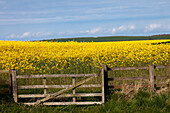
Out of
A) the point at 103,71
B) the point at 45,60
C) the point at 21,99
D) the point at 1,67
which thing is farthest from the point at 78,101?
the point at 1,67

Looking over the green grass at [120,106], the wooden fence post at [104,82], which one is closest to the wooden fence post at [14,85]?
the green grass at [120,106]

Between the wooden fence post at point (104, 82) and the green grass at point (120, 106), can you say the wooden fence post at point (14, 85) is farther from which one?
the wooden fence post at point (104, 82)

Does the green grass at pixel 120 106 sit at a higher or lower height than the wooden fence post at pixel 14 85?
lower

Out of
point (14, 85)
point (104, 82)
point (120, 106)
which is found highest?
point (104, 82)

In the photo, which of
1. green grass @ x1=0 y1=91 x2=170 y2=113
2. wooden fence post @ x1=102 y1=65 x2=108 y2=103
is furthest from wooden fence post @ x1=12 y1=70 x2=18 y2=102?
wooden fence post @ x1=102 y1=65 x2=108 y2=103

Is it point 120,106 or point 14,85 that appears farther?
point 14,85

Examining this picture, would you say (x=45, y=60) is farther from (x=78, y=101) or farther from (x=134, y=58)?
(x=78, y=101)

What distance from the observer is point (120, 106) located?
9555 millimetres

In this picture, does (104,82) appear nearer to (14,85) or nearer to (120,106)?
(120,106)

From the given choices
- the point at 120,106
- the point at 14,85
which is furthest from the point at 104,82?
the point at 14,85

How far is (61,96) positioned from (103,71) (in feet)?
7.08

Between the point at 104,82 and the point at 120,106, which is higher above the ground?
the point at 104,82

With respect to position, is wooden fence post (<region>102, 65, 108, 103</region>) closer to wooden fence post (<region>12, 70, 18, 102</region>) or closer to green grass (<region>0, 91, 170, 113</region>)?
green grass (<region>0, 91, 170, 113</region>)

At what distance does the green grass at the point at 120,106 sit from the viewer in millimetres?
9414
